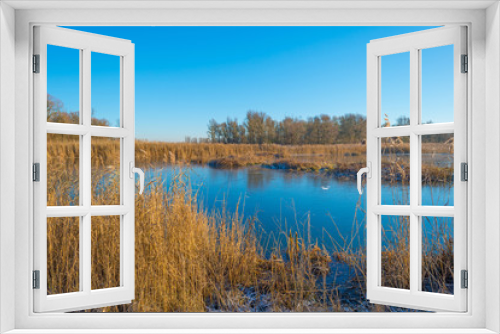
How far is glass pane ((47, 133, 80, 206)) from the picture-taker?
284 cm

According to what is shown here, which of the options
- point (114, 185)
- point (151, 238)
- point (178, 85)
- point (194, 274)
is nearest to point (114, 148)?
point (114, 185)

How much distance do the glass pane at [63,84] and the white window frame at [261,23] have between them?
24 cm

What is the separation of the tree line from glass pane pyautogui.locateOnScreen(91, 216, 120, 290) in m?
3.03

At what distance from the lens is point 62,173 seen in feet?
9.50

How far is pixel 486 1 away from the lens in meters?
1.87

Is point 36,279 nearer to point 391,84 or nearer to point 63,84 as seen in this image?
point 63,84

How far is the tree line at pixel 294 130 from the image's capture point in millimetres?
5906

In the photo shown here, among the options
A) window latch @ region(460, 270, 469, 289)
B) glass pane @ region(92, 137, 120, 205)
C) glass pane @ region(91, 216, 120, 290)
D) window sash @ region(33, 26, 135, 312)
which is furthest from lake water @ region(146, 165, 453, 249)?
window latch @ region(460, 270, 469, 289)

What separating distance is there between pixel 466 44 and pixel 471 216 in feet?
3.06

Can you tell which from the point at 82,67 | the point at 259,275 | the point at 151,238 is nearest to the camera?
the point at 82,67

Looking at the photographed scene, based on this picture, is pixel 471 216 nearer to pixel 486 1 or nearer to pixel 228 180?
pixel 486 1

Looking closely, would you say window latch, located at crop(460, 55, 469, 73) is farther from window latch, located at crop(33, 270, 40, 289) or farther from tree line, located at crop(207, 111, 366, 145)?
tree line, located at crop(207, 111, 366, 145)

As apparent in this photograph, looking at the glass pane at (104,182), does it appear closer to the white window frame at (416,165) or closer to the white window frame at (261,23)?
the white window frame at (261,23)

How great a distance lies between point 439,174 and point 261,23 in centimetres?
224
